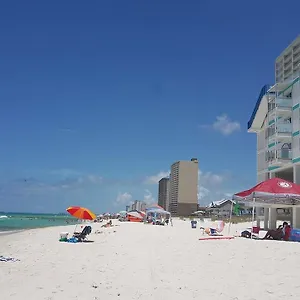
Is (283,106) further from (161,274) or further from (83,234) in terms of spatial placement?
(161,274)

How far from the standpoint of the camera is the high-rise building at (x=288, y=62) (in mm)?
33906

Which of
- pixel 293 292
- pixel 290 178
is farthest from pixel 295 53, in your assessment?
pixel 293 292

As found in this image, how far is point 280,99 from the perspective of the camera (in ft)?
103

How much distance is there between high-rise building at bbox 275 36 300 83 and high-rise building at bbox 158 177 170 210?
102 m

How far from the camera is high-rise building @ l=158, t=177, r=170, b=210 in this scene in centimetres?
13938

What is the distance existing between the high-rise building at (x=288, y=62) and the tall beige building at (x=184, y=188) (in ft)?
267

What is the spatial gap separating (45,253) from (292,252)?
871cm

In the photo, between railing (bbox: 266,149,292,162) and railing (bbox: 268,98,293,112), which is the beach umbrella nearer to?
railing (bbox: 266,149,292,162)

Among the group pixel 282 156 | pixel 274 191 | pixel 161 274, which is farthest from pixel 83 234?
pixel 282 156

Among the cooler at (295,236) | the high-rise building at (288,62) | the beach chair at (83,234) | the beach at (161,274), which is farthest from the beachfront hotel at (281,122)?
the beach at (161,274)

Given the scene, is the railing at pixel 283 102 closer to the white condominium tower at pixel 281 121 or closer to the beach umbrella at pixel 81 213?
the white condominium tower at pixel 281 121

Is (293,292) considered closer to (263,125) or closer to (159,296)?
(159,296)

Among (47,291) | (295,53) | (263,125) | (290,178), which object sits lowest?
(47,291)

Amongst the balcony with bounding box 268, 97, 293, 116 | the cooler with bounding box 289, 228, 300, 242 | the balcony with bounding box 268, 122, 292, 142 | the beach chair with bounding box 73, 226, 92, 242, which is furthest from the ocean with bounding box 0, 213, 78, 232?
the cooler with bounding box 289, 228, 300, 242
